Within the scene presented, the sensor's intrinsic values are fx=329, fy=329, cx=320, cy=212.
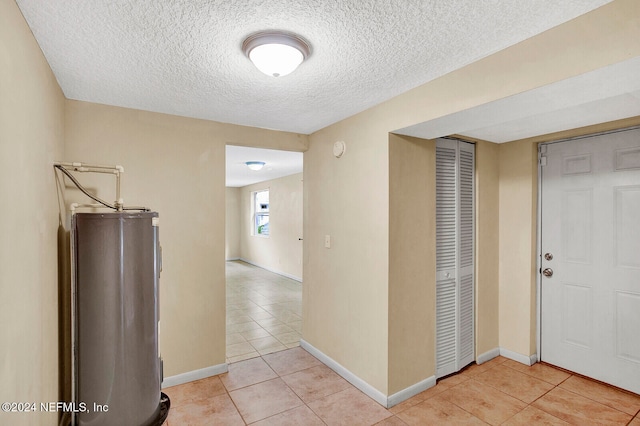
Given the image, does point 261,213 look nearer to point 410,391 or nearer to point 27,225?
point 410,391

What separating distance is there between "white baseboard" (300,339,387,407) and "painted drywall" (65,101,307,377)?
0.90 m

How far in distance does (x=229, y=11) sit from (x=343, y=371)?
2794mm

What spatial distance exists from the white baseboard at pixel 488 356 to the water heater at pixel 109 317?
2.87 metres

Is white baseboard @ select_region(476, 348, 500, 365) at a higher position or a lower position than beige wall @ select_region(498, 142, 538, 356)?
lower

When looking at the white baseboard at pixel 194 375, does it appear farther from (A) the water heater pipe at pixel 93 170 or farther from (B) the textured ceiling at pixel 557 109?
(B) the textured ceiling at pixel 557 109

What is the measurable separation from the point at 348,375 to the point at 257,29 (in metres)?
2.68

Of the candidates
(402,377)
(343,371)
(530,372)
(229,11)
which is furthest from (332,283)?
(229,11)

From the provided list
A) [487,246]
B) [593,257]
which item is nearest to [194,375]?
[487,246]

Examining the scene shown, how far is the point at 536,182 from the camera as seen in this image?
3.18 m

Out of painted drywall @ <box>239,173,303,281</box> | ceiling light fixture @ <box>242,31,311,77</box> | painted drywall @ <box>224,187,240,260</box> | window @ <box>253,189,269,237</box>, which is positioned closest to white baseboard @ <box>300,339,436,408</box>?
ceiling light fixture @ <box>242,31,311,77</box>

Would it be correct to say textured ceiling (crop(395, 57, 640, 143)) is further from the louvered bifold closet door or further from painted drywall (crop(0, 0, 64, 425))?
painted drywall (crop(0, 0, 64, 425))

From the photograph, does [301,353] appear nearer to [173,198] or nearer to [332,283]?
[332,283]

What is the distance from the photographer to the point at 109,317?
187 centimetres

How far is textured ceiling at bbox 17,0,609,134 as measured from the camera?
1379 millimetres
